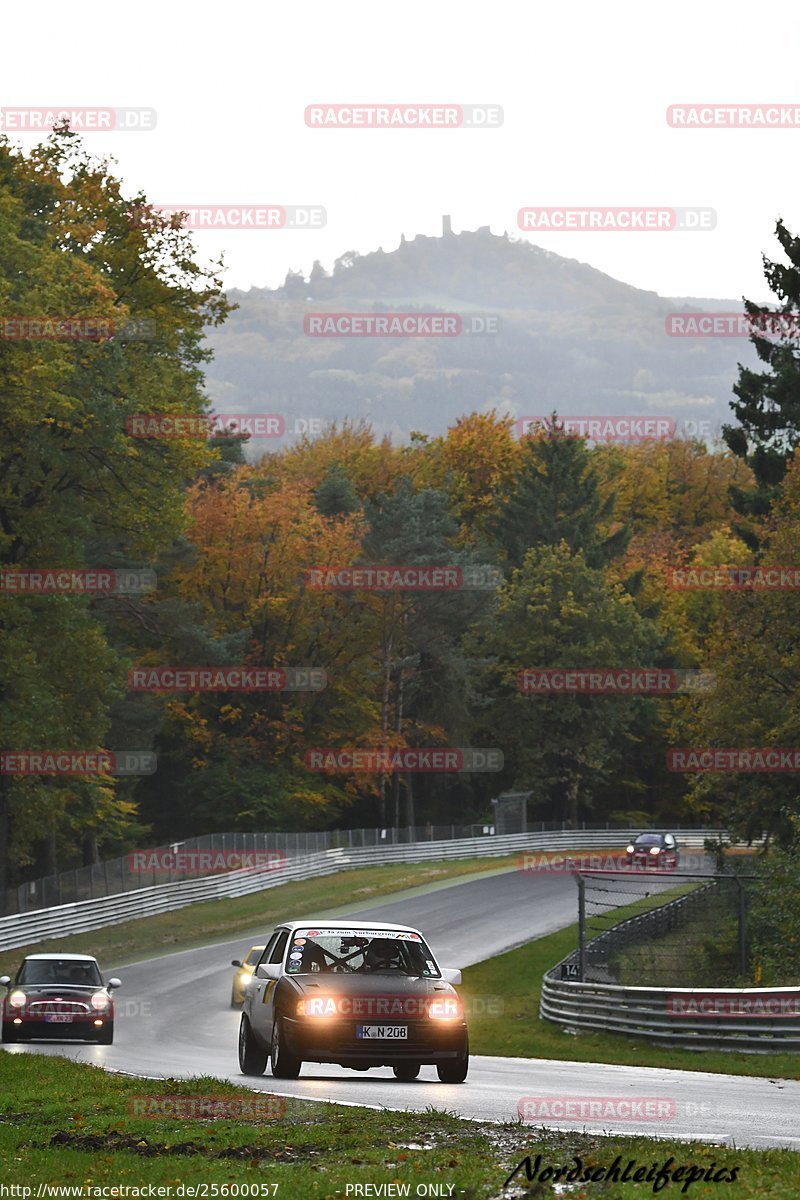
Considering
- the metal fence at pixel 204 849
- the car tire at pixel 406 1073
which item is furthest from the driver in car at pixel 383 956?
the metal fence at pixel 204 849

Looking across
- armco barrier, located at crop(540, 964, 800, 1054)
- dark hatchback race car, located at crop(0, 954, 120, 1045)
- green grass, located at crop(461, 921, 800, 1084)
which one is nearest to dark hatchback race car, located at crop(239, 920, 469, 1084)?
green grass, located at crop(461, 921, 800, 1084)

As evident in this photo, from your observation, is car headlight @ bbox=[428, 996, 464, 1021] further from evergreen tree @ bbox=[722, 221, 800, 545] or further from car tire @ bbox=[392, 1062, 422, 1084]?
evergreen tree @ bbox=[722, 221, 800, 545]

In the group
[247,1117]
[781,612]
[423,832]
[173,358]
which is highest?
[173,358]

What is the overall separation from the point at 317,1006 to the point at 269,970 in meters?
1.25

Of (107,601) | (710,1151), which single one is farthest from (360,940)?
(107,601)

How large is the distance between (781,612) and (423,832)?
37.7m

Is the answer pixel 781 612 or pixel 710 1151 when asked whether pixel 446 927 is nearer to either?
pixel 781 612

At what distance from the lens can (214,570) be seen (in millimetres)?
80500

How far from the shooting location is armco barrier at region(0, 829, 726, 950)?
47.8 m

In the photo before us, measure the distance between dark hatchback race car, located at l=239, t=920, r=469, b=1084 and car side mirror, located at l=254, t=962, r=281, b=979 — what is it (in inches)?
0.6

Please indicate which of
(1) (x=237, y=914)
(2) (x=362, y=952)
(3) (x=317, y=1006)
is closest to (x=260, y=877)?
(1) (x=237, y=914)

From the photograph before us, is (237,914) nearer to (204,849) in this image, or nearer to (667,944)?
(204,849)

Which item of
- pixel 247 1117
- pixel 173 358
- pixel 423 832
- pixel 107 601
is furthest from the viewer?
pixel 423 832

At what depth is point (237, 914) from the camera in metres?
55.2
